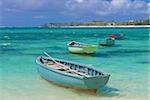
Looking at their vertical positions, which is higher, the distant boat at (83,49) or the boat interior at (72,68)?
the boat interior at (72,68)

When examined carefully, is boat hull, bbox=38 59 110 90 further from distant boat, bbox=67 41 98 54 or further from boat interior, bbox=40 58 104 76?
distant boat, bbox=67 41 98 54

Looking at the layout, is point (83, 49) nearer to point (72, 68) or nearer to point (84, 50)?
point (84, 50)

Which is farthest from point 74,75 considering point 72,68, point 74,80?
point 72,68

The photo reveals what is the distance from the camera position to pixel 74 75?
11.6 metres

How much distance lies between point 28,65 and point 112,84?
6600mm

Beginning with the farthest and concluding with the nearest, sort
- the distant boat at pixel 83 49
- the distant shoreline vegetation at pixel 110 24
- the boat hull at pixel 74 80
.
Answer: the distant shoreline vegetation at pixel 110 24 → the distant boat at pixel 83 49 → the boat hull at pixel 74 80

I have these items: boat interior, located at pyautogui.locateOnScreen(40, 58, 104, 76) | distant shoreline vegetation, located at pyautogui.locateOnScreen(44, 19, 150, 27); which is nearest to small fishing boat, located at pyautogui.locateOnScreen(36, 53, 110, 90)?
boat interior, located at pyautogui.locateOnScreen(40, 58, 104, 76)

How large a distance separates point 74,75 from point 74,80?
0.54ft

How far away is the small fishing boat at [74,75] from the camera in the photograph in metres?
11.1

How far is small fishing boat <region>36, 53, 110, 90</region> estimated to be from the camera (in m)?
11.1

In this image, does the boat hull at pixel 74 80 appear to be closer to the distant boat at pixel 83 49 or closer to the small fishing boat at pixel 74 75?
the small fishing boat at pixel 74 75

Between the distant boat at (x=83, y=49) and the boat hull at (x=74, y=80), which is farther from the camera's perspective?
the distant boat at (x=83, y=49)

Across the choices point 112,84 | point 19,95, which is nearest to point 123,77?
point 112,84

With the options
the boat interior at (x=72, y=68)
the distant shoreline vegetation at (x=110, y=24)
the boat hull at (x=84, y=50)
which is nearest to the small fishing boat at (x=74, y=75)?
the boat interior at (x=72, y=68)
